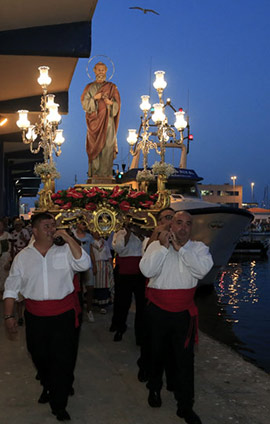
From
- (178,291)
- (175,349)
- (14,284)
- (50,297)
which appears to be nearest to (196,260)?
(178,291)

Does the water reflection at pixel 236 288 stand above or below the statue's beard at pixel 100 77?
below

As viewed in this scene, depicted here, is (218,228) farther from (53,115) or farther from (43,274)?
(43,274)

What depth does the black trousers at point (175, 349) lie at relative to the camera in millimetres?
4801

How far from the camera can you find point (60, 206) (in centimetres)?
720

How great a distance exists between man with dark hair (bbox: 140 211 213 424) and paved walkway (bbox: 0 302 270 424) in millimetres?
463

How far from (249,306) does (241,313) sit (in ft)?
3.35

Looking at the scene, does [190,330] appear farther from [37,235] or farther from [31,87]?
[31,87]

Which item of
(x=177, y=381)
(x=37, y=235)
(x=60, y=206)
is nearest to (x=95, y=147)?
(x=60, y=206)

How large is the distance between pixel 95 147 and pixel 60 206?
2.18 m

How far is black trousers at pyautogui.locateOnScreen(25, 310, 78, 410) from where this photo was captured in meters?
4.79

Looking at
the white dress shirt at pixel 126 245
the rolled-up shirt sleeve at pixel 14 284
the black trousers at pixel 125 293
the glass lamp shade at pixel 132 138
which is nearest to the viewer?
the rolled-up shirt sleeve at pixel 14 284

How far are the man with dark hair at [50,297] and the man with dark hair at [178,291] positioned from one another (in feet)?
2.38

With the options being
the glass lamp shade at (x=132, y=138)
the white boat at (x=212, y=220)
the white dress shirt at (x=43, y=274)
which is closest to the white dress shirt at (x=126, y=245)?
the white dress shirt at (x=43, y=274)

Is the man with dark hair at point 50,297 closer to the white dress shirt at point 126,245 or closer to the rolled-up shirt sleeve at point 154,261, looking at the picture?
the rolled-up shirt sleeve at point 154,261
